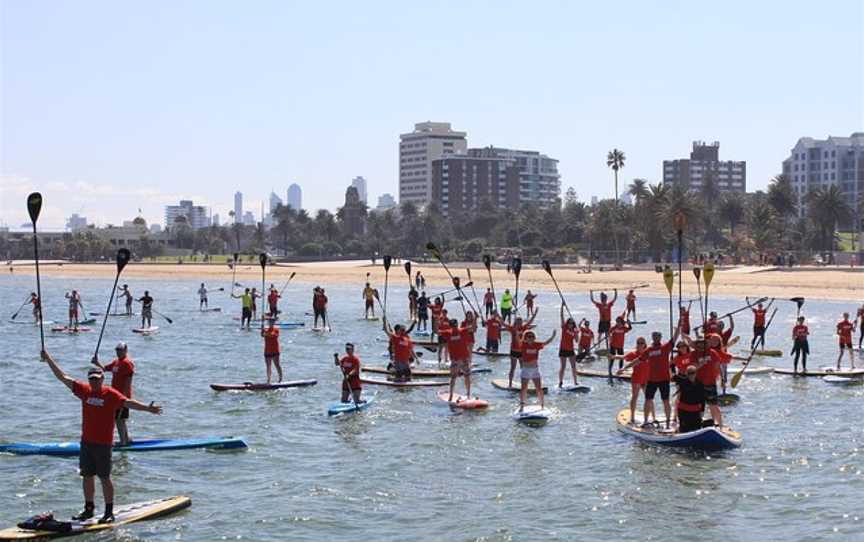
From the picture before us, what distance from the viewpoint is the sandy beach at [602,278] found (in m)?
66.3

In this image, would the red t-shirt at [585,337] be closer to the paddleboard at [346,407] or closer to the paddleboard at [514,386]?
the paddleboard at [514,386]

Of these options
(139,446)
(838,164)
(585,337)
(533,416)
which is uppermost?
(838,164)

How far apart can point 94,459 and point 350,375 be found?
28.9 feet

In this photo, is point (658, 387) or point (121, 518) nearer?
point (121, 518)


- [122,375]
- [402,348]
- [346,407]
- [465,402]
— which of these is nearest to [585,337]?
[402,348]

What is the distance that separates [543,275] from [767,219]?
34.4 m

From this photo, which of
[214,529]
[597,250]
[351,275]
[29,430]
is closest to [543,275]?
[351,275]

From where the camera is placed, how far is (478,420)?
2123 cm

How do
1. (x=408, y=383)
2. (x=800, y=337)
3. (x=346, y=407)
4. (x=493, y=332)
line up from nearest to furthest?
(x=346, y=407)
(x=408, y=383)
(x=800, y=337)
(x=493, y=332)

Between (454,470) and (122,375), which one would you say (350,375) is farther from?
(122,375)

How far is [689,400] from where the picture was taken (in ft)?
58.7

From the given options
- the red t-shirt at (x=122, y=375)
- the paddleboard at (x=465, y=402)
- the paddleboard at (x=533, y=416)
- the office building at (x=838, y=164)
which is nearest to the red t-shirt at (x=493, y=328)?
the paddleboard at (x=465, y=402)

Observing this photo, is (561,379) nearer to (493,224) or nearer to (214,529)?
(214,529)

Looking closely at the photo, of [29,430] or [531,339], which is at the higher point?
[531,339]
